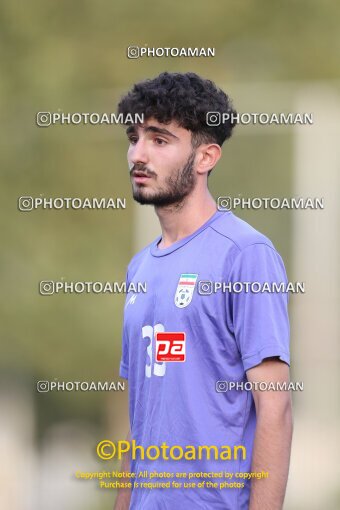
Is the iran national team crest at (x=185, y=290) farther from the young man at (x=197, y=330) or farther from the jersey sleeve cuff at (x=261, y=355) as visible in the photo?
the jersey sleeve cuff at (x=261, y=355)

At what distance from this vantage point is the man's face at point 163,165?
5.09ft

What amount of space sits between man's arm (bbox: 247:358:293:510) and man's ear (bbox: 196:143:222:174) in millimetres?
392

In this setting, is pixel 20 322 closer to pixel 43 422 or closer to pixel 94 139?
pixel 43 422

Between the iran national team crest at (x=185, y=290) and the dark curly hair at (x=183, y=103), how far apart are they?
0.27 m

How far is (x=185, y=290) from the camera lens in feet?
4.78

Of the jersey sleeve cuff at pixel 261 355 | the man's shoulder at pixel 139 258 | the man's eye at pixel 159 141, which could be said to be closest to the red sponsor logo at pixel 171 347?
the jersey sleeve cuff at pixel 261 355

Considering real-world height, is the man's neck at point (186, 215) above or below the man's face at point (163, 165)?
below

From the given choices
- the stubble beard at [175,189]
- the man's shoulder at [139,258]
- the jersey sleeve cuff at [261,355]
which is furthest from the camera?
the man's shoulder at [139,258]

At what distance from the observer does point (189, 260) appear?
4.94 feet

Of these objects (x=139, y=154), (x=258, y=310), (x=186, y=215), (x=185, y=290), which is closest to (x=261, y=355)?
(x=258, y=310)

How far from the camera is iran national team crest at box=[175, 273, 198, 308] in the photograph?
4.75ft

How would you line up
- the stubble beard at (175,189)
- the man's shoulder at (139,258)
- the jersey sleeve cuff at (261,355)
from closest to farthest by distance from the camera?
1. the jersey sleeve cuff at (261,355)
2. the stubble beard at (175,189)
3. the man's shoulder at (139,258)

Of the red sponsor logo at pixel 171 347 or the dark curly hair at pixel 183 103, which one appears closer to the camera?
the red sponsor logo at pixel 171 347

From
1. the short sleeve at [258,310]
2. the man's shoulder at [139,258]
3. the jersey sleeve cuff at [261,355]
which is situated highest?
the man's shoulder at [139,258]
